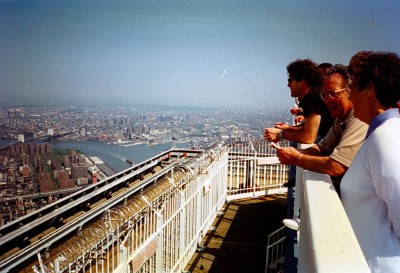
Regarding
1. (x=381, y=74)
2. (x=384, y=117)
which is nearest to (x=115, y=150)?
(x=381, y=74)

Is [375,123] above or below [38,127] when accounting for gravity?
above

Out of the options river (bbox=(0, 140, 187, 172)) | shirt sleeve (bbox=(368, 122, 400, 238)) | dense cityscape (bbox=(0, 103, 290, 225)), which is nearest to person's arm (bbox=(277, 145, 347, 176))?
shirt sleeve (bbox=(368, 122, 400, 238))

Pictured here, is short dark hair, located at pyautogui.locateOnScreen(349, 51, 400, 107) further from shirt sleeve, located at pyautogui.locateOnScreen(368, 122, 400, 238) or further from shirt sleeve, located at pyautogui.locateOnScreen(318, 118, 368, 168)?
shirt sleeve, located at pyautogui.locateOnScreen(318, 118, 368, 168)

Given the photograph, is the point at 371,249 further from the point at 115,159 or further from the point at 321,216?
the point at 115,159

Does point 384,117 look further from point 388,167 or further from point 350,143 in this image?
point 350,143

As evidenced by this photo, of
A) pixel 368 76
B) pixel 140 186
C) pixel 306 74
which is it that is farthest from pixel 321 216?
pixel 140 186

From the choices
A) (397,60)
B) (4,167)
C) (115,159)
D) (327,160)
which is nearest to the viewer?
(397,60)
